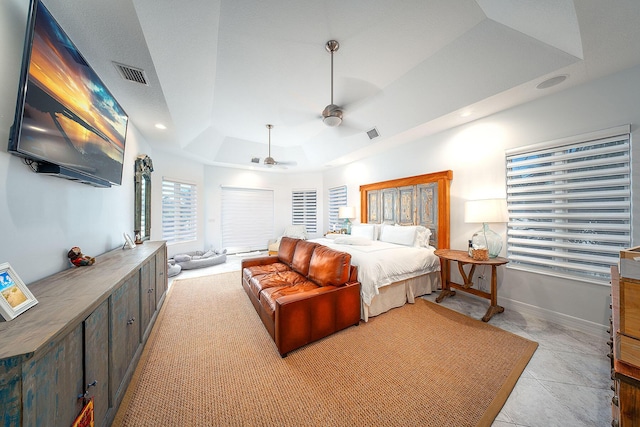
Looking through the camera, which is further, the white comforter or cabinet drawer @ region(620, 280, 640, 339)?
the white comforter

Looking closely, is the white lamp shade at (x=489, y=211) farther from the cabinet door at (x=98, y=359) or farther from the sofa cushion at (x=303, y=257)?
the cabinet door at (x=98, y=359)

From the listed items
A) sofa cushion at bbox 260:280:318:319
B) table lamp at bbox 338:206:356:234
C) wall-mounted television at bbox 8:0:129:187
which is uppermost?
wall-mounted television at bbox 8:0:129:187

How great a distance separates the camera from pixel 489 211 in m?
2.75

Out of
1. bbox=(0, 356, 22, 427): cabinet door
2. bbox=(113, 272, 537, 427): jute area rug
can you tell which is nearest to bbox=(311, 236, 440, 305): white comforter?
bbox=(113, 272, 537, 427): jute area rug

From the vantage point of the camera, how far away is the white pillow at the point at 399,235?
146 inches

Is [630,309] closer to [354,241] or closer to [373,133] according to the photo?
[354,241]

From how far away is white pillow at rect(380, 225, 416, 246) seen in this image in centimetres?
371

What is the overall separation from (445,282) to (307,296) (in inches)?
97.7

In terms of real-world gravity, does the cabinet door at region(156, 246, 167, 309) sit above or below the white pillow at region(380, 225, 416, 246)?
below

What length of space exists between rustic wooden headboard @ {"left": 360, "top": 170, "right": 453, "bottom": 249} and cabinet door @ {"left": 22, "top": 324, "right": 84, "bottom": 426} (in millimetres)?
4236

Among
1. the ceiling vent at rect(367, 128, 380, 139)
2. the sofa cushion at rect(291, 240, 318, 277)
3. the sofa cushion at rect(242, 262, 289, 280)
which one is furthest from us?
the ceiling vent at rect(367, 128, 380, 139)

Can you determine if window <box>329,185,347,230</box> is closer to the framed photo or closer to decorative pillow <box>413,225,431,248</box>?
decorative pillow <box>413,225,431,248</box>

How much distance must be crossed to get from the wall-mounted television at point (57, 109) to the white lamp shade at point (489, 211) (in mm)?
4162

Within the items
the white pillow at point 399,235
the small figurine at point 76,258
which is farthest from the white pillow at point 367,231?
the small figurine at point 76,258
